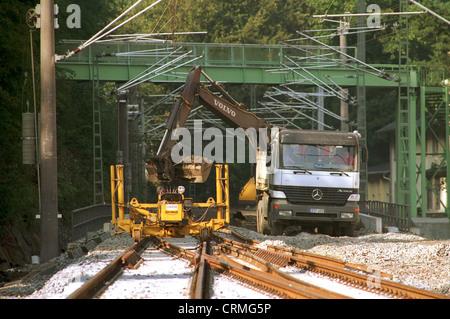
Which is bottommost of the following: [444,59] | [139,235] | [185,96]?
[139,235]

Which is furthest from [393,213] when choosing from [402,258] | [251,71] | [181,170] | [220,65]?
[402,258]

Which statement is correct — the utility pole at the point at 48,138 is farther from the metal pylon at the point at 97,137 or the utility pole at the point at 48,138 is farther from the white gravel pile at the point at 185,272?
the metal pylon at the point at 97,137

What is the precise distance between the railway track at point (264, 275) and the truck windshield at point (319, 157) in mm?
6116

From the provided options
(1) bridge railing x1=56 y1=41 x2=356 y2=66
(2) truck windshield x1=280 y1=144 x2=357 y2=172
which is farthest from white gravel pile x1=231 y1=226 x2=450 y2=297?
(1) bridge railing x1=56 y1=41 x2=356 y2=66

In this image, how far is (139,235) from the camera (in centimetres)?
2133

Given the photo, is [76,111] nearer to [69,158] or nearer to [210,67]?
[69,158]

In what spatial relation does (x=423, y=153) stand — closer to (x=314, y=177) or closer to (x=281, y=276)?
(x=314, y=177)

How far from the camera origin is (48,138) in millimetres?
19438

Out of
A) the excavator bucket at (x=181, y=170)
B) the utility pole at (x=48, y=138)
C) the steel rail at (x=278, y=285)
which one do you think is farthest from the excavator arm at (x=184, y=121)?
the steel rail at (x=278, y=285)

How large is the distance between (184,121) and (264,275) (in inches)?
510

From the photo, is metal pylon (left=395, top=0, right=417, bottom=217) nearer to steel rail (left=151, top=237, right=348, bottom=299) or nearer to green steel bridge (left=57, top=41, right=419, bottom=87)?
green steel bridge (left=57, top=41, right=419, bottom=87)

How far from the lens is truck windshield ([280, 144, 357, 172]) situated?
24922 mm

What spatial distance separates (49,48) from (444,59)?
39.9 metres
